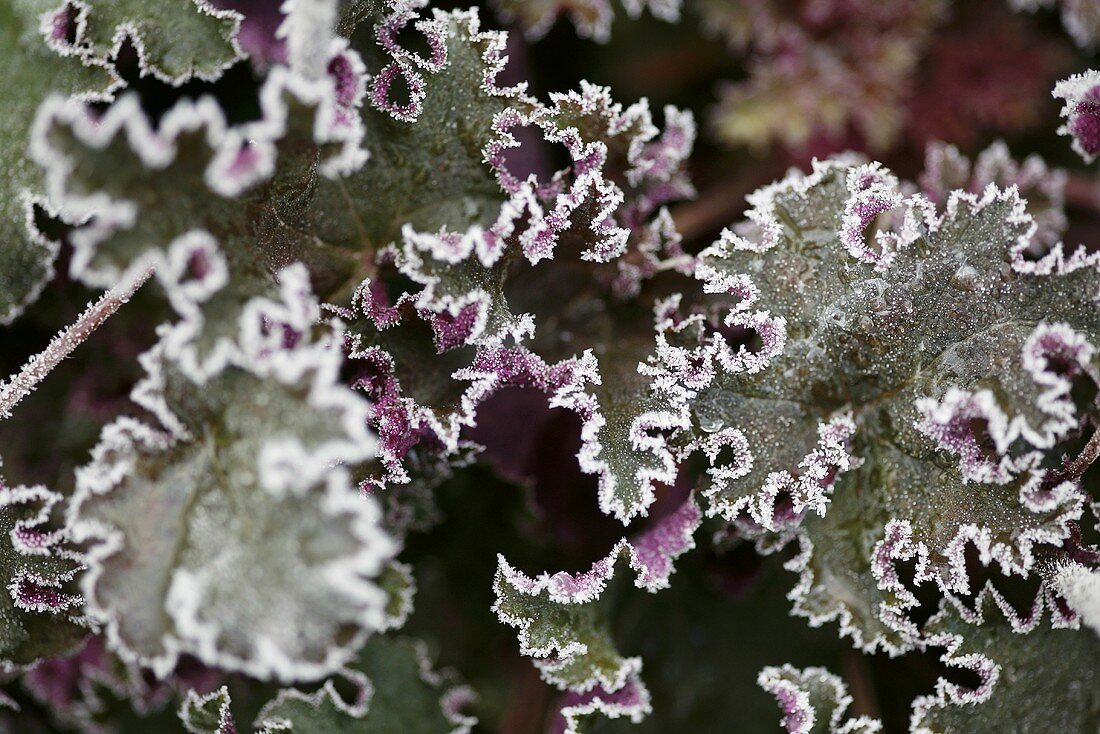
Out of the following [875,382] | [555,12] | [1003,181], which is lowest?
[875,382]

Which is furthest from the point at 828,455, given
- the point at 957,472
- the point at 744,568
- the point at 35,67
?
the point at 35,67

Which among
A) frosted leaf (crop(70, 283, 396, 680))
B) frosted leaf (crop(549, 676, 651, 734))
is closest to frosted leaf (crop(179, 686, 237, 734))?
frosted leaf (crop(70, 283, 396, 680))

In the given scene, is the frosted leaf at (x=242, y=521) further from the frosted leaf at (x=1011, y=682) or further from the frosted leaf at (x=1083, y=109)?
the frosted leaf at (x=1083, y=109)

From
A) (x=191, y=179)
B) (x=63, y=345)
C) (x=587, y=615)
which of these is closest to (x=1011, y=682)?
(x=587, y=615)

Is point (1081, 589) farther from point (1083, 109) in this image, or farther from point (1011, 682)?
point (1083, 109)

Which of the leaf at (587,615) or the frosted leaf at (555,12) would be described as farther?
the frosted leaf at (555,12)

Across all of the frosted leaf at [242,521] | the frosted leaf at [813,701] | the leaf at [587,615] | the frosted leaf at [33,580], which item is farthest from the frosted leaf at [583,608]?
the frosted leaf at [33,580]

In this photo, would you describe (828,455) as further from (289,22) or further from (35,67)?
(35,67)
